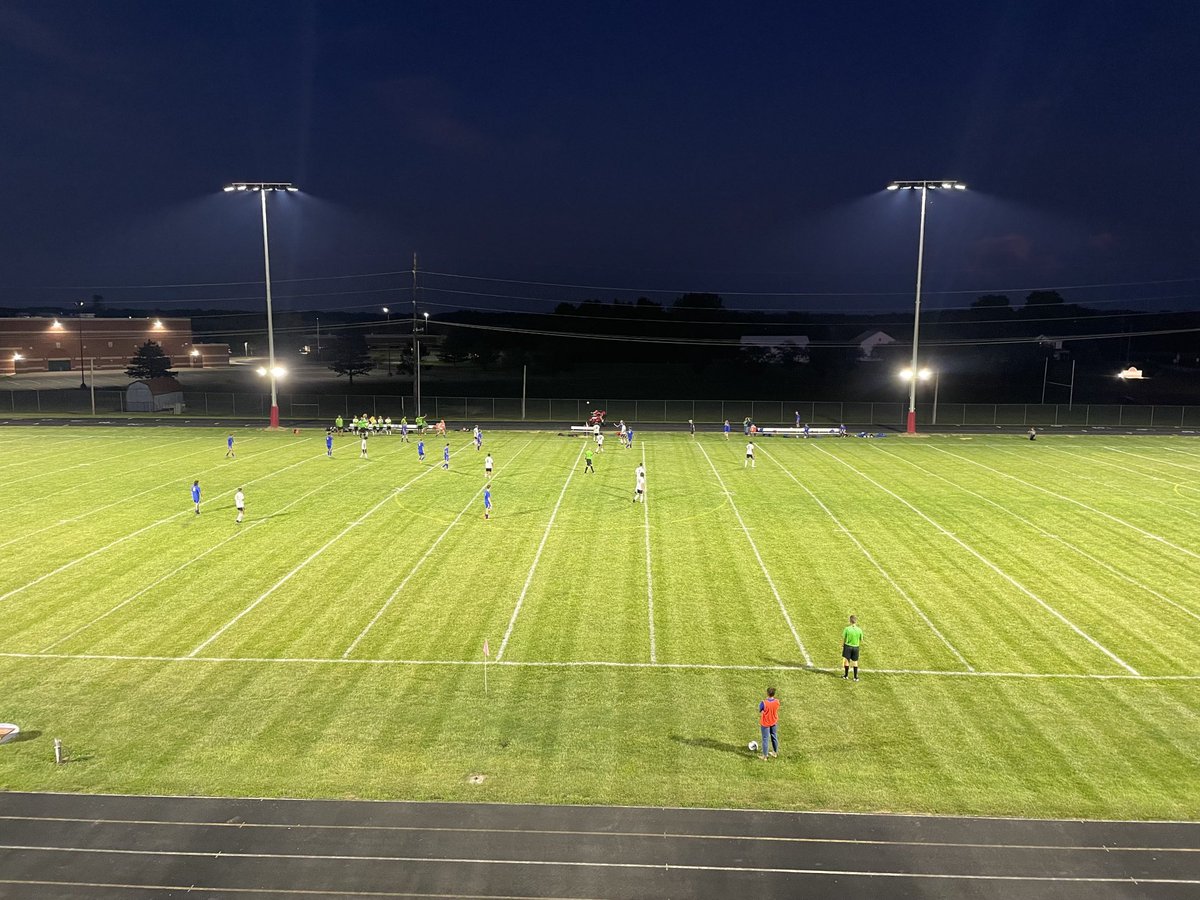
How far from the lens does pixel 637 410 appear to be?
74562mm

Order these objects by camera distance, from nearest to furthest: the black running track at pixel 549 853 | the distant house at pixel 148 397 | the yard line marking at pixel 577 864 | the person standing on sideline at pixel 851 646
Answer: the black running track at pixel 549 853, the yard line marking at pixel 577 864, the person standing on sideline at pixel 851 646, the distant house at pixel 148 397

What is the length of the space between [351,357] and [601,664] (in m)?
92.1

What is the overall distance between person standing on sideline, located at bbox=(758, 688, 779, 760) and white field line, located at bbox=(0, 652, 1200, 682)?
348cm

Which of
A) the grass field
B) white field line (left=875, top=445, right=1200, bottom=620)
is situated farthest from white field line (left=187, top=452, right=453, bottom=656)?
white field line (left=875, top=445, right=1200, bottom=620)

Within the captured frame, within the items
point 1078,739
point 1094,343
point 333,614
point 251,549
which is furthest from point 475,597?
point 1094,343

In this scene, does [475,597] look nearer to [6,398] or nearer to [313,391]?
[6,398]

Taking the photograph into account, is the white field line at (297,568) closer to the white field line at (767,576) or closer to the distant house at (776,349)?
the white field line at (767,576)

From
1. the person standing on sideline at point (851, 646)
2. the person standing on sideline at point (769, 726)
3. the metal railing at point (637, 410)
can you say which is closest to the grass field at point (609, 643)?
the person standing on sideline at point (769, 726)

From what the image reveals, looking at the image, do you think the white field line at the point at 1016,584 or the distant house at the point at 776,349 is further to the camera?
the distant house at the point at 776,349

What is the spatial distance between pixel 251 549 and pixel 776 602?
16.5 meters

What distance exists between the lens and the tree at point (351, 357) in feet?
336

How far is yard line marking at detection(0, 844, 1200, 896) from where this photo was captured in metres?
10.8

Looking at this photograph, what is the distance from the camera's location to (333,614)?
809 inches

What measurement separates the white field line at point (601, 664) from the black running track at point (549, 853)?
5256 millimetres
